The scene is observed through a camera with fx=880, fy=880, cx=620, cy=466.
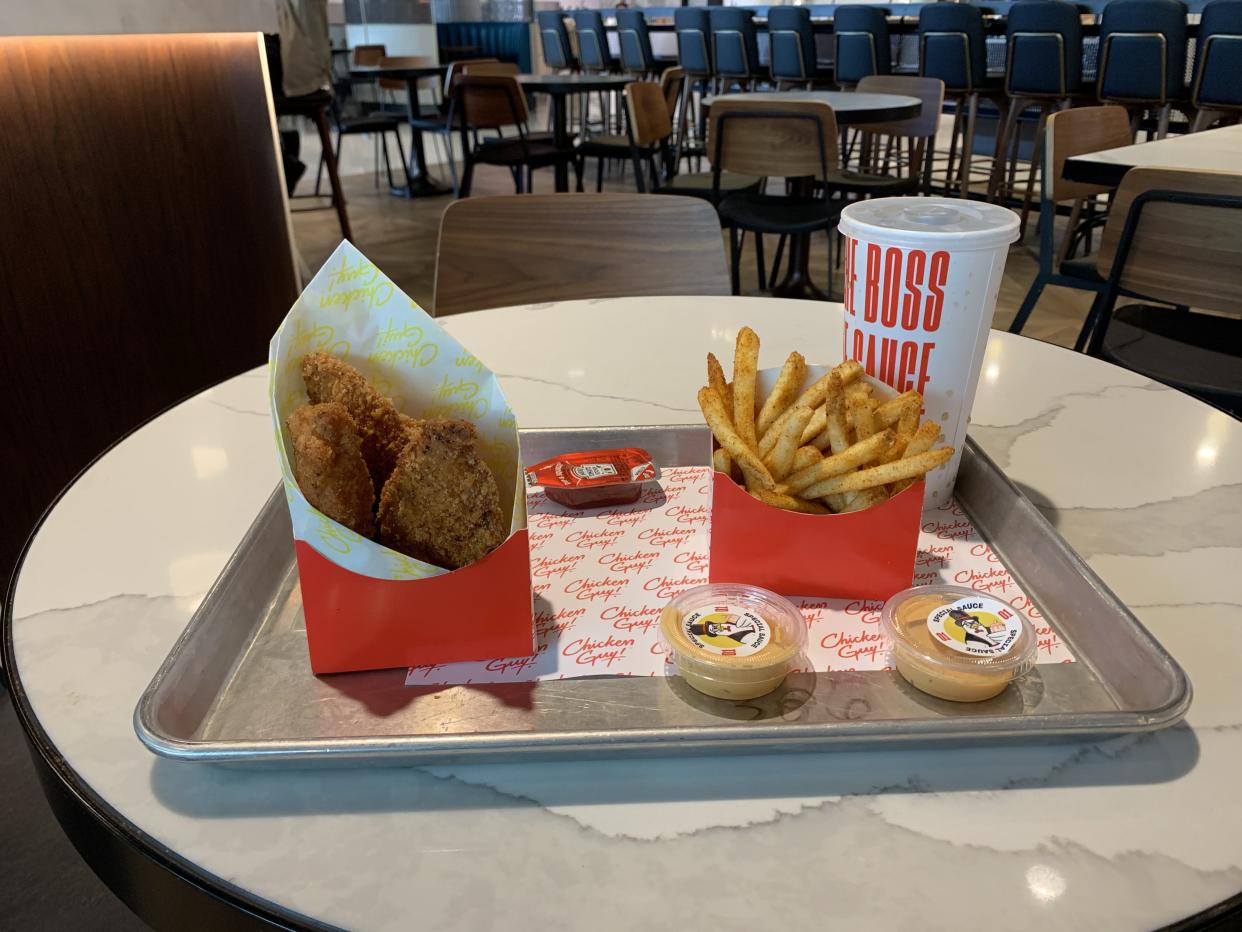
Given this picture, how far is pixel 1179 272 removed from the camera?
6.66 feet

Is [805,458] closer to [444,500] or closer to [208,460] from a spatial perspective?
[444,500]

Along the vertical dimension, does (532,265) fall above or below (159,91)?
below

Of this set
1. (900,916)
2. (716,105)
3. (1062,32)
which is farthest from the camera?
(1062,32)

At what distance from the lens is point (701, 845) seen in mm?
497

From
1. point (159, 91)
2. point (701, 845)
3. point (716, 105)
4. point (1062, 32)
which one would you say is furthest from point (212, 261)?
point (1062, 32)

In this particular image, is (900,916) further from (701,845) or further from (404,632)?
(404,632)

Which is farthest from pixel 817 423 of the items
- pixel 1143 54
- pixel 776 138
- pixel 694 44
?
pixel 694 44

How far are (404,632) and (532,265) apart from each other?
1344 mm

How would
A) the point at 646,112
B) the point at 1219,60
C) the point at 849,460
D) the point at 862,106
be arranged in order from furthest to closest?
1. the point at 1219,60
2. the point at 646,112
3. the point at 862,106
4. the point at 849,460

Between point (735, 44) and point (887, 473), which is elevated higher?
point (735, 44)

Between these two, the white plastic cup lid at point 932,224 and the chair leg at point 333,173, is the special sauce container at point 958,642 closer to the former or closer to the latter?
the white plastic cup lid at point 932,224

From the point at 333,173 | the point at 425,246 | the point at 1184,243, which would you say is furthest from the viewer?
the point at 425,246

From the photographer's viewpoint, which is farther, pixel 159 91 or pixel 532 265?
pixel 159 91

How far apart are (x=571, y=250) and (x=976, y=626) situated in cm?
138
